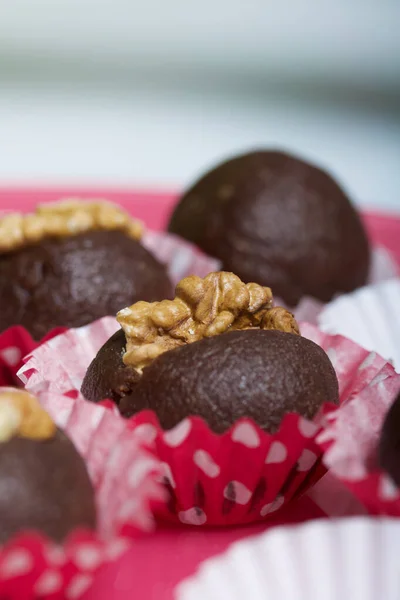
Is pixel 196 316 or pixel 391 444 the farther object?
pixel 196 316

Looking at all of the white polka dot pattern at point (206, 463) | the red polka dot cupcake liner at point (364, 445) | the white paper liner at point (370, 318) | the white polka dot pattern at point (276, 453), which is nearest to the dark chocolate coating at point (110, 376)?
the white polka dot pattern at point (206, 463)

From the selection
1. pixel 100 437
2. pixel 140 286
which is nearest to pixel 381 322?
pixel 140 286

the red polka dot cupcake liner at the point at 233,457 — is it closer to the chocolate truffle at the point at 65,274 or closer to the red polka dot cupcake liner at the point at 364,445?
the red polka dot cupcake liner at the point at 364,445

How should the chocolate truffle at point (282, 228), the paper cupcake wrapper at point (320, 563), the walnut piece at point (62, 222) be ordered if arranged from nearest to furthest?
the paper cupcake wrapper at point (320, 563)
the walnut piece at point (62, 222)
the chocolate truffle at point (282, 228)

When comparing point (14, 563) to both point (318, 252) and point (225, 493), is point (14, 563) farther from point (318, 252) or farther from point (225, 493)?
point (318, 252)

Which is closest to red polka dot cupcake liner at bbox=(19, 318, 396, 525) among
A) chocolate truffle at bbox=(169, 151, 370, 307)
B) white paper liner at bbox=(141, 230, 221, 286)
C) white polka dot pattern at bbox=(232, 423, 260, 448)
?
white polka dot pattern at bbox=(232, 423, 260, 448)

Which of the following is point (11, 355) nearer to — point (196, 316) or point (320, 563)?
point (196, 316)

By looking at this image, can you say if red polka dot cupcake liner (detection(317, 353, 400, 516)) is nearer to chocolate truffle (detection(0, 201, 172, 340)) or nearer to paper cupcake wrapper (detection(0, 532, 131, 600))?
paper cupcake wrapper (detection(0, 532, 131, 600))

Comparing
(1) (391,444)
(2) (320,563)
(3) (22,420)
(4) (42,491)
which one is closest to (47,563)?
(4) (42,491)

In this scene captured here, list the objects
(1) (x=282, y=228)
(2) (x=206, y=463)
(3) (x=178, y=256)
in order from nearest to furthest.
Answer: (2) (x=206, y=463) → (1) (x=282, y=228) → (3) (x=178, y=256)
